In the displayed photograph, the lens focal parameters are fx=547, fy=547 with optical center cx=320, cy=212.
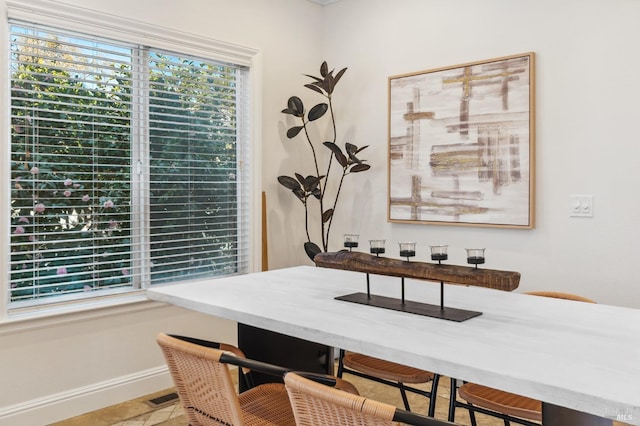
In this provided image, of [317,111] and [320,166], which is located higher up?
[317,111]

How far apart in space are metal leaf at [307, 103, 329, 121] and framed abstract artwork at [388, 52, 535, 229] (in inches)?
18.6

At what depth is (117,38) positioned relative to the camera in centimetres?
310

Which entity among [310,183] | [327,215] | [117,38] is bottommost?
[327,215]

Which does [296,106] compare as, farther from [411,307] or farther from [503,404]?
[503,404]

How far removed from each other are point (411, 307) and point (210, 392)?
0.71 metres

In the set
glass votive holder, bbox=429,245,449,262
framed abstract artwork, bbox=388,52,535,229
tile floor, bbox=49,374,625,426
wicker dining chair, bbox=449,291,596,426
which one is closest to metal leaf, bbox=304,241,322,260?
framed abstract artwork, bbox=388,52,535,229

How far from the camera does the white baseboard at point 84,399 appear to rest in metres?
2.77

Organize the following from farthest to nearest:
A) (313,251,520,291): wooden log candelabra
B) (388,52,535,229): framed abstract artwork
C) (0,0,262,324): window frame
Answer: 1. (388,52,535,229): framed abstract artwork
2. (0,0,262,324): window frame
3. (313,251,520,291): wooden log candelabra

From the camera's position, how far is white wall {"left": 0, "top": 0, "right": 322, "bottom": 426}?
2797 mm

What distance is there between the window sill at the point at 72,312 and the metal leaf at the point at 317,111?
1.67 meters

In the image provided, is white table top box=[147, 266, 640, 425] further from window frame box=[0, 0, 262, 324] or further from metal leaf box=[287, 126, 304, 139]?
metal leaf box=[287, 126, 304, 139]

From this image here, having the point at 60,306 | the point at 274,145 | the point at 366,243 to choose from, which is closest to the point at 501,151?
the point at 366,243

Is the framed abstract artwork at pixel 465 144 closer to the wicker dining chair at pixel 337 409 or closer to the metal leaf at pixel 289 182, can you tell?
the metal leaf at pixel 289 182

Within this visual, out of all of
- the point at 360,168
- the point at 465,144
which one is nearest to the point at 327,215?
the point at 360,168
